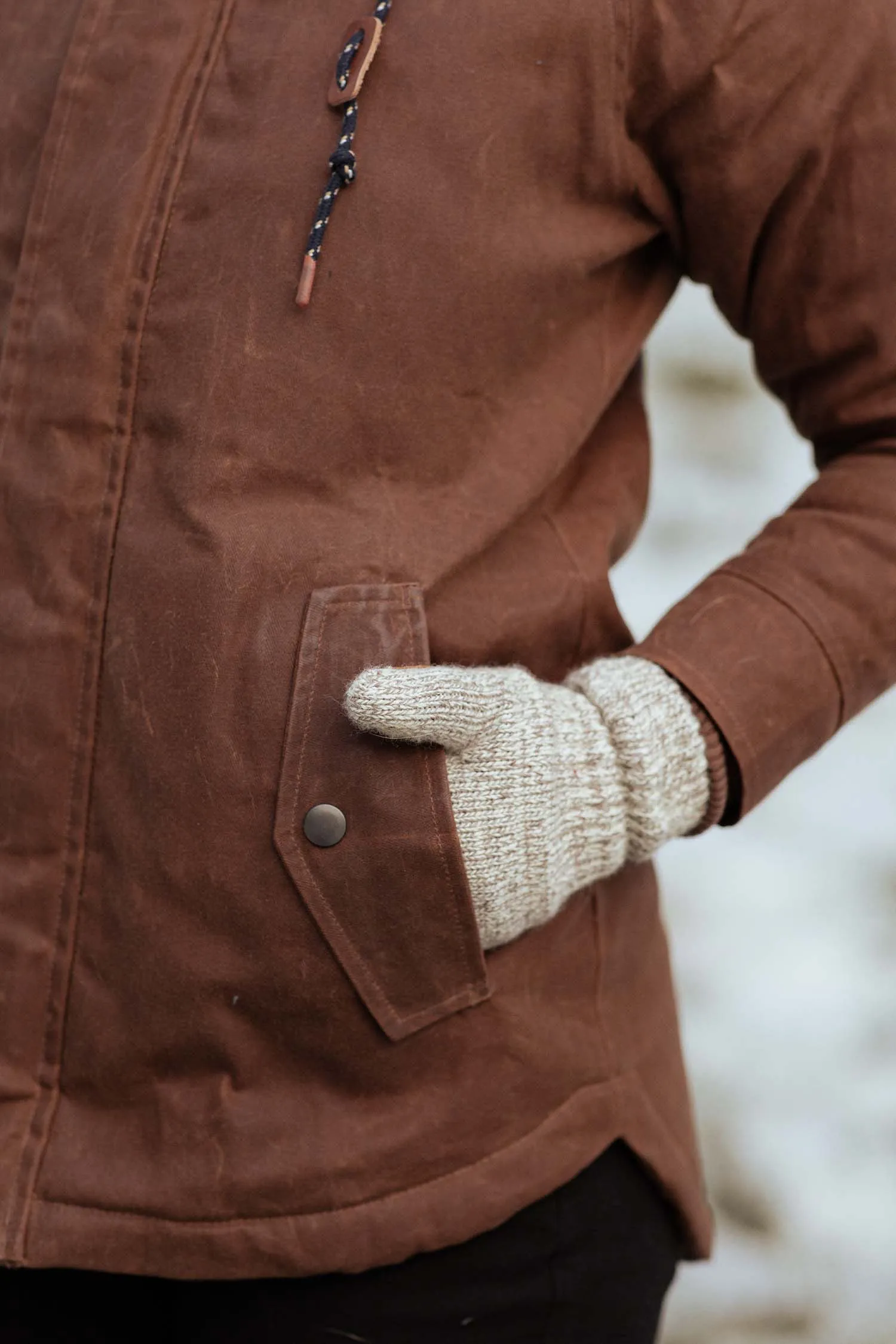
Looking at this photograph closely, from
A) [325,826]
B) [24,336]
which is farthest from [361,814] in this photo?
[24,336]

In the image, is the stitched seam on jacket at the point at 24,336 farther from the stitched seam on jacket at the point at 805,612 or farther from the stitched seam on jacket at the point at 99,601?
the stitched seam on jacket at the point at 805,612

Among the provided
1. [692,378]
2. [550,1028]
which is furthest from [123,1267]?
[692,378]

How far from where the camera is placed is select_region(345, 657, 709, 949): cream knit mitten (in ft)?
2.75

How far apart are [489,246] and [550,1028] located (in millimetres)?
537

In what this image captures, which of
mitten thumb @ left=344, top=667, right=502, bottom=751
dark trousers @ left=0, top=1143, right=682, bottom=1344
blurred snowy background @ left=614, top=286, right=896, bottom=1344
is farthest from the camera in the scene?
blurred snowy background @ left=614, top=286, right=896, bottom=1344

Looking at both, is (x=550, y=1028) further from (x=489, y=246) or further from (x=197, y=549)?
(x=489, y=246)

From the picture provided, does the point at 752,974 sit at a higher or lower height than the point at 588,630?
lower

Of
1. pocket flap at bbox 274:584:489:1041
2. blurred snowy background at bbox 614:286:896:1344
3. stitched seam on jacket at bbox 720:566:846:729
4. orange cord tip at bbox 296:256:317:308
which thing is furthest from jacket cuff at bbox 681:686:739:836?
blurred snowy background at bbox 614:286:896:1344

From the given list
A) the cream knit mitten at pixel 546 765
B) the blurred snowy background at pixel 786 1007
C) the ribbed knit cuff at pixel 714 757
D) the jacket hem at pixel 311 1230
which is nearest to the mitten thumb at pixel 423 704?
the cream knit mitten at pixel 546 765

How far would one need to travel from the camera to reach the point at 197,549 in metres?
0.87

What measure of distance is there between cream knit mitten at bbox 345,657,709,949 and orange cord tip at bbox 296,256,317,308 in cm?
24

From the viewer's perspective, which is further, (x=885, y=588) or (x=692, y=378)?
(x=692, y=378)

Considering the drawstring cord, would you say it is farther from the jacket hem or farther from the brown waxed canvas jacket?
the jacket hem

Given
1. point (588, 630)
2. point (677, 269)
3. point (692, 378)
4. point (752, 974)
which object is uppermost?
point (677, 269)
